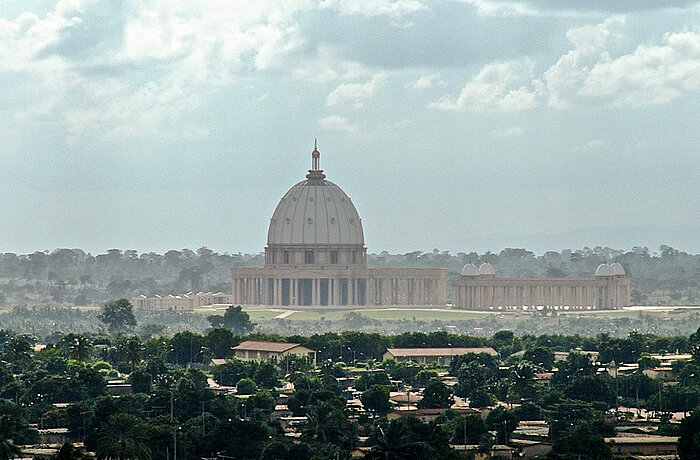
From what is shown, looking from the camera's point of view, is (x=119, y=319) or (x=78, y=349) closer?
(x=78, y=349)

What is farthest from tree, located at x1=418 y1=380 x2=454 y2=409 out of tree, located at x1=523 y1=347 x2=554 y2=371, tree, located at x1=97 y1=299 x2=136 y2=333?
tree, located at x1=97 y1=299 x2=136 y2=333

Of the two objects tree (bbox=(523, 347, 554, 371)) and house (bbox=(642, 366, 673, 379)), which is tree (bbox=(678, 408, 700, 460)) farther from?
tree (bbox=(523, 347, 554, 371))

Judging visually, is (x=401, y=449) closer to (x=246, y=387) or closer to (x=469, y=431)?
(x=469, y=431)

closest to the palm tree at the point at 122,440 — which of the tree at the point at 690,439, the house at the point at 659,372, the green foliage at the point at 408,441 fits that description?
the green foliage at the point at 408,441

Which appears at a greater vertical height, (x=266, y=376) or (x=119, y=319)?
(x=119, y=319)

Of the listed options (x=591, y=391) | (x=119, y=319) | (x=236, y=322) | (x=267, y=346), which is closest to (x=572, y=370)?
(x=591, y=391)

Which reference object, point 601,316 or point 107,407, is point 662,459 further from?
point 601,316
